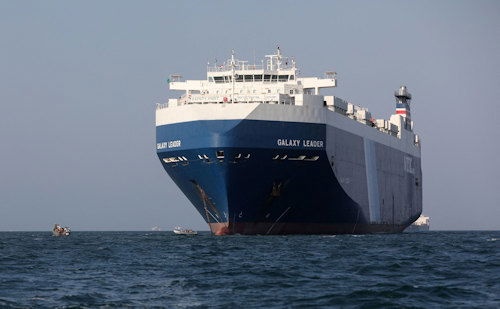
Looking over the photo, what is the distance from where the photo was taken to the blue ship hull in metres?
72.6

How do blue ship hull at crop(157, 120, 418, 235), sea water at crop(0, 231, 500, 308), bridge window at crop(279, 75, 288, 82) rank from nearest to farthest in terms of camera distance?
sea water at crop(0, 231, 500, 308) < blue ship hull at crop(157, 120, 418, 235) < bridge window at crop(279, 75, 288, 82)

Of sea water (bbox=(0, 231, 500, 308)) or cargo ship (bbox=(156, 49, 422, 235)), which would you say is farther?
cargo ship (bbox=(156, 49, 422, 235))

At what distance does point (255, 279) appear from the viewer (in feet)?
121

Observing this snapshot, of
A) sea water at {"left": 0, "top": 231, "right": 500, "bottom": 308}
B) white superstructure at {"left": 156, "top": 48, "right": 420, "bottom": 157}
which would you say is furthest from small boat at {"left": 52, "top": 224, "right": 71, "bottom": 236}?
sea water at {"left": 0, "top": 231, "right": 500, "bottom": 308}

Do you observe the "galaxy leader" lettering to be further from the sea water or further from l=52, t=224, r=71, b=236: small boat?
l=52, t=224, r=71, b=236: small boat

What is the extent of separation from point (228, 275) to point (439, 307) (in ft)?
39.5

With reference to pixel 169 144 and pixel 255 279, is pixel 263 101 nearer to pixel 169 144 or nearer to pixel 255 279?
pixel 169 144

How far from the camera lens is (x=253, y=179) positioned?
7362 cm

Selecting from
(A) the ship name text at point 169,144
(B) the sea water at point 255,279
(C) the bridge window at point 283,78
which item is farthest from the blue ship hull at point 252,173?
(B) the sea water at point 255,279

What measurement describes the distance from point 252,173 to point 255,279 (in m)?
36.7

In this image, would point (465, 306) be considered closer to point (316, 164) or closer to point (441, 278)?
point (441, 278)

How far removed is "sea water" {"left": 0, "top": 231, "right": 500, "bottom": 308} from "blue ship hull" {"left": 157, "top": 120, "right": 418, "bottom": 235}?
18317 millimetres

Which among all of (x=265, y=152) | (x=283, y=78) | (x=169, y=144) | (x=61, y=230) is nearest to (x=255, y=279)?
(x=265, y=152)

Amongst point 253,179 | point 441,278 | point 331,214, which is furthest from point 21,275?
point 331,214
